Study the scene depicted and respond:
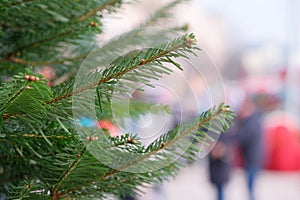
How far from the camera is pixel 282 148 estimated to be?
507 inches

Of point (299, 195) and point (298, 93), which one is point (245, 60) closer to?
point (298, 93)

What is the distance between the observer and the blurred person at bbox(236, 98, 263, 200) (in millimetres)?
7988

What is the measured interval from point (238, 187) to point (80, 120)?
1019 cm

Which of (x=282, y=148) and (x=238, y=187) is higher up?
(x=282, y=148)

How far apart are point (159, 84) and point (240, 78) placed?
22720 mm

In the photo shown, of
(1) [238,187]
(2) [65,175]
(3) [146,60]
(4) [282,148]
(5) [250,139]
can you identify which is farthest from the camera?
(4) [282,148]

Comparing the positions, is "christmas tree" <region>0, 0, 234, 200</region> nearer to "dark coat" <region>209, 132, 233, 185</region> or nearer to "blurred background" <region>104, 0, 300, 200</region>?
"blurred background" <region>104, 0, 300, 200</region>

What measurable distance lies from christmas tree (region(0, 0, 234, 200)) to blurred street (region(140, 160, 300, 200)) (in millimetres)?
7172

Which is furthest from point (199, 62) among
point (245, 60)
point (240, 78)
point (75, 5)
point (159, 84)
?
point (245, 60)

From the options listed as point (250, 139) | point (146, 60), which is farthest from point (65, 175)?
point (250, 139)

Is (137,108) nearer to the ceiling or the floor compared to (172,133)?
nearer to the ceiling

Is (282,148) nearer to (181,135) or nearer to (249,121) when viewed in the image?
(249,121)

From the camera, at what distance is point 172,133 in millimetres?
1004

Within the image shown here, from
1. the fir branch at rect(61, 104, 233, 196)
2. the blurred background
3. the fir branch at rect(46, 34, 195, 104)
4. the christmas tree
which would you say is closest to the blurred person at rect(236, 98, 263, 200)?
the blurred background
